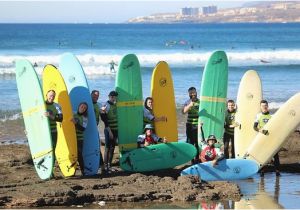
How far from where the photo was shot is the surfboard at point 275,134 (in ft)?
42.2

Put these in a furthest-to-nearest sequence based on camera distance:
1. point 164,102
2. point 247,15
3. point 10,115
→ point 247,15 → point 10,115 → point 164,102

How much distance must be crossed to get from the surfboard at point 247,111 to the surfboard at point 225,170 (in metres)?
0.90

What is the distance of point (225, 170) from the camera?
12102 millimetres

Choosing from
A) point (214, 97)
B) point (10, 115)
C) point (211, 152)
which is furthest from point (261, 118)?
point (10, 115)

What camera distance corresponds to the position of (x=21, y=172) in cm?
1261

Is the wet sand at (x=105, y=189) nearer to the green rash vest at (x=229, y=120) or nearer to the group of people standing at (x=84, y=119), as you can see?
the group of people standing at (x=84, y=119)

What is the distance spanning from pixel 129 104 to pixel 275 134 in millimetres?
2678

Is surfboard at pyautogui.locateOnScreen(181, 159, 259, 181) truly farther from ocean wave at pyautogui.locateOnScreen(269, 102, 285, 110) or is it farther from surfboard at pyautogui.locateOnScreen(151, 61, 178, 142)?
ocean wave at pyautogui.locateOnScreen(269, 102, 285, 110)

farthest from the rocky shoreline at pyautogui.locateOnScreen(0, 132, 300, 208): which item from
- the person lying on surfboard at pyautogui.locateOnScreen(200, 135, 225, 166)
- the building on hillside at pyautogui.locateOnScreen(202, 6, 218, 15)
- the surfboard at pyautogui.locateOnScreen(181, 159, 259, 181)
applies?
the building on hillside at pyautogui.locateOnScreen(202, 6, 218, 15)

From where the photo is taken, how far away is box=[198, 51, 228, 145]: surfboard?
44.8 feet

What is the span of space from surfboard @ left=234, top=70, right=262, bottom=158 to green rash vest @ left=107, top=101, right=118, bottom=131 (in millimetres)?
2334

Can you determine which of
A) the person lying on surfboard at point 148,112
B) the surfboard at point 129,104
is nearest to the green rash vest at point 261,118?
the person lying on surfboard at point 148,112

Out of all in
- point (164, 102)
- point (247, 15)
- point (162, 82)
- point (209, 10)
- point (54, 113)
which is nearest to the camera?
point (54, 113)

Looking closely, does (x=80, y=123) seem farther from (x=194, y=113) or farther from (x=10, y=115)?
(x=10, y=115)
